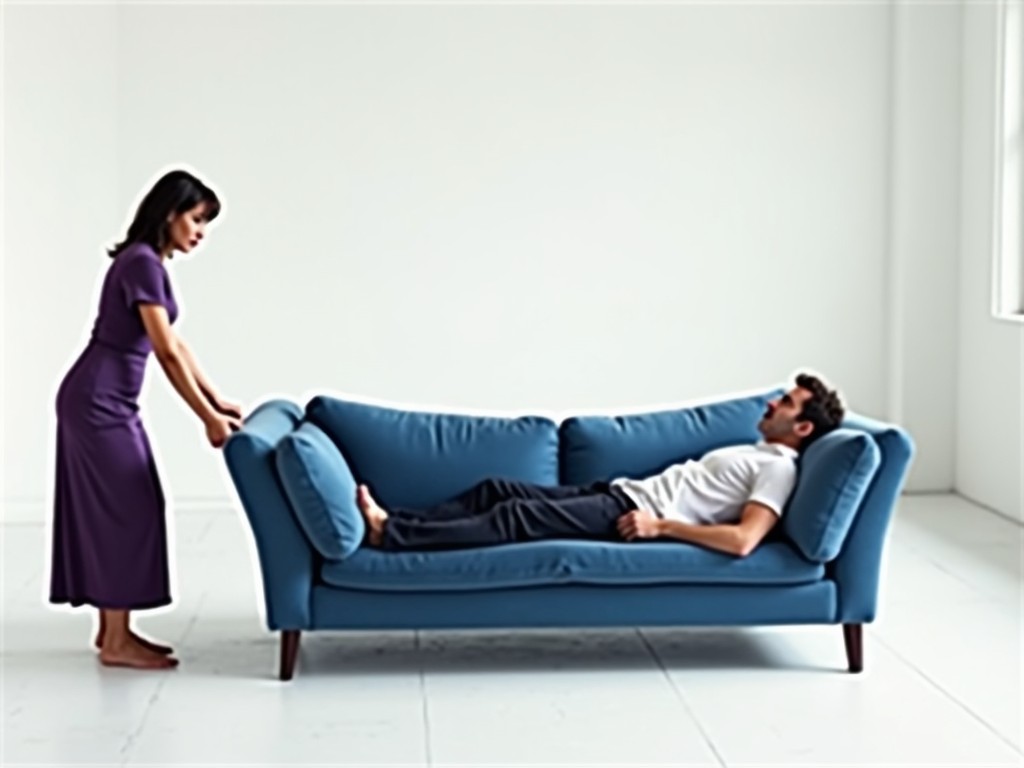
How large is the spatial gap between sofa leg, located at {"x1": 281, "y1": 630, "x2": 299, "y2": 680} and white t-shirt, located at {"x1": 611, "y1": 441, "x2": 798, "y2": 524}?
3.32 feet

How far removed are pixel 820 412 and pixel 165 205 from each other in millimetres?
1912

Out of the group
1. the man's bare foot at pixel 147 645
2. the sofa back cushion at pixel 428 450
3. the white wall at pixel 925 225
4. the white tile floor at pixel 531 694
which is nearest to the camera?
the white tile floor at pixel 531 694

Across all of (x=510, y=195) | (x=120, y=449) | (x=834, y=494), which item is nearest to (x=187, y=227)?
(x=120, y=449)

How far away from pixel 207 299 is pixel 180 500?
910 millimetres

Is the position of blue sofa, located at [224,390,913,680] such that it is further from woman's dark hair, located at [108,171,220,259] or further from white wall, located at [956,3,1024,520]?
white wall, located at [956,3,1024,520]

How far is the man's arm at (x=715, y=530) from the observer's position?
4832mm

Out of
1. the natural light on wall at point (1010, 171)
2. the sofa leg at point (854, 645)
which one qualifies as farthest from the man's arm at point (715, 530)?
the natural light on wall at point (1010, 171)

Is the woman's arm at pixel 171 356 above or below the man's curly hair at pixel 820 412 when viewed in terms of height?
above

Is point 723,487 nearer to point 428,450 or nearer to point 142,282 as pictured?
point 428,450

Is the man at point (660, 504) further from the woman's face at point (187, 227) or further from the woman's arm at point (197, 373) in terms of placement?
the woman's face at point (187, 227)

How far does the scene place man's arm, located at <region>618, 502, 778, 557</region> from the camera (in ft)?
15.9

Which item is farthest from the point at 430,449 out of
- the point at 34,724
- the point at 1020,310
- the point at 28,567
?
the point at 1020,310

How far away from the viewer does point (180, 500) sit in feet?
26.6

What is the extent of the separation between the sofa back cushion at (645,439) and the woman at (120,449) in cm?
106
